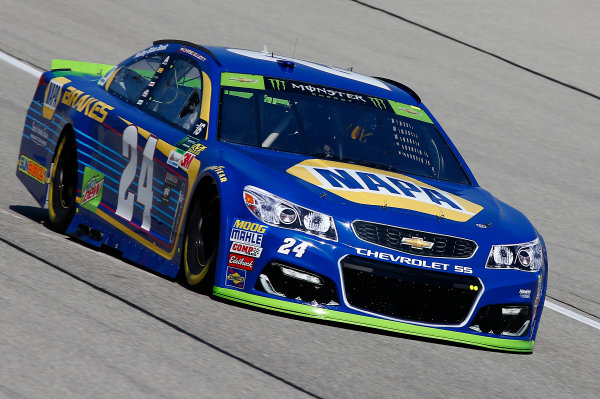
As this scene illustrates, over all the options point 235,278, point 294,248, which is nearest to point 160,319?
point 235,278

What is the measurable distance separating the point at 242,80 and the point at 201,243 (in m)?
1.33

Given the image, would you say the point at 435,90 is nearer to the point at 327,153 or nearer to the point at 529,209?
the point at 529,209

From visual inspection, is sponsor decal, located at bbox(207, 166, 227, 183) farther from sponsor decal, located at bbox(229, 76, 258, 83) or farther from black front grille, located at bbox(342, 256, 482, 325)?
sponsor decal, located at bbox(229, 76, 258, 83)

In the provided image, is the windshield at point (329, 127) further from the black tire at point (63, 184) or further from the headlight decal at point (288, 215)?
the black tire at point (63, 184)

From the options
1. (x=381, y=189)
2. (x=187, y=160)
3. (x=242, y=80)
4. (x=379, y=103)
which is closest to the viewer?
(x=381, y=189)

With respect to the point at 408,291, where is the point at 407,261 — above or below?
above

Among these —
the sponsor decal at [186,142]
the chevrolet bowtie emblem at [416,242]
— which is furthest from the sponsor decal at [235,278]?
the sponsor decal at [186,142]

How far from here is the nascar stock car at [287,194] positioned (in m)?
5.97

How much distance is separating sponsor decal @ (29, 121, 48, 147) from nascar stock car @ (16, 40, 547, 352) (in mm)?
23

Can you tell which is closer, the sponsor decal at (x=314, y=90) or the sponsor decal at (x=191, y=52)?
the sponsor decal at (x=314, y=90)

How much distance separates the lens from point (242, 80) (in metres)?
7.32

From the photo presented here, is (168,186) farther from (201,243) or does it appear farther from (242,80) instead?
(242,80)

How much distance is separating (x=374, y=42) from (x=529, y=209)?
595cm

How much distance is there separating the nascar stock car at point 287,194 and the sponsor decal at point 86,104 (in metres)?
0.01
